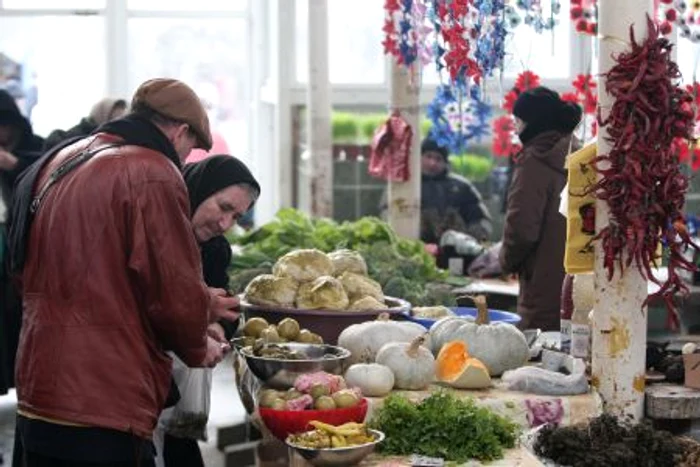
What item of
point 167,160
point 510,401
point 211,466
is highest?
point 167,160

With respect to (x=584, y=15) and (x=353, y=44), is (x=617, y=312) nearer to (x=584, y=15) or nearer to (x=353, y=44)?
(x=584, y=15)

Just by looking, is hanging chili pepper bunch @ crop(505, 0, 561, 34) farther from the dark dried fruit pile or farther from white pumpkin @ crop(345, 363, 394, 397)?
the dark dried fruit pile

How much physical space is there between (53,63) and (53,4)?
2.39 ft

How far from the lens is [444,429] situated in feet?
16.1

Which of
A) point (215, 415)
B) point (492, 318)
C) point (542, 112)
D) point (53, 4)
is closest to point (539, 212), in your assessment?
point (542, 112)

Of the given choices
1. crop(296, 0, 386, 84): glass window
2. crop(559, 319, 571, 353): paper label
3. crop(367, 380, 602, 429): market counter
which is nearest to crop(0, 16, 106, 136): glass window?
crop(296, 0, 386, 84): glass window

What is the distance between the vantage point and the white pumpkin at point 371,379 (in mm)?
5398

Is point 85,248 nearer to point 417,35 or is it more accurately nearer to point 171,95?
point 171,95

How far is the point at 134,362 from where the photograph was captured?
4676mm

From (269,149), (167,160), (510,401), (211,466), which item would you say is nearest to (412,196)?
(211,466)

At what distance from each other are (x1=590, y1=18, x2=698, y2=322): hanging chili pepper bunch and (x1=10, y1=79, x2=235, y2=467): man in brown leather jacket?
5.29 feet

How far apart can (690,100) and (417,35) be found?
403 cm

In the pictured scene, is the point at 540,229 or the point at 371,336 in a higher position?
the point at 540,229

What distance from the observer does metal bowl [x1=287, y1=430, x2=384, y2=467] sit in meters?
4.64
